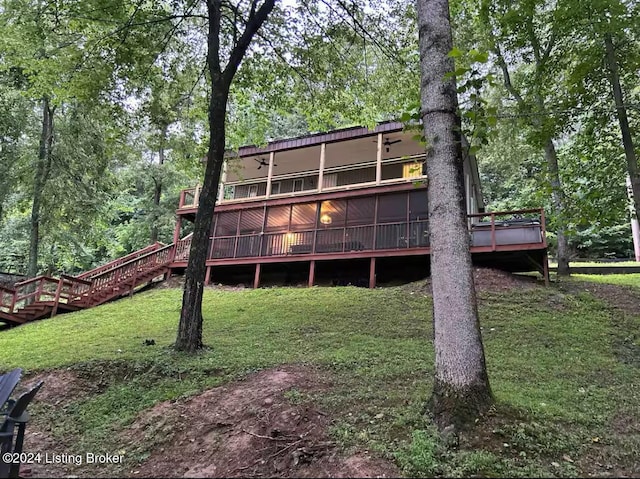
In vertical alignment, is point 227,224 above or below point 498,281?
above

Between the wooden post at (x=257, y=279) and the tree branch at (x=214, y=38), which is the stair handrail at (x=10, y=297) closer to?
the wooden post at (x=257, y=279)

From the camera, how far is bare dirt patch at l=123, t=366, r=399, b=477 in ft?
11.0

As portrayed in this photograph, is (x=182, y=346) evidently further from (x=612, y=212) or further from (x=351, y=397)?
(x=612, y=212)

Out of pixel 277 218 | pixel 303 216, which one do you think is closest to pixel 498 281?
pixel 303 216

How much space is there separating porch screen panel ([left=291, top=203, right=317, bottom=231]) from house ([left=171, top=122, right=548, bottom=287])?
0.04 m

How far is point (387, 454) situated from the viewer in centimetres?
334

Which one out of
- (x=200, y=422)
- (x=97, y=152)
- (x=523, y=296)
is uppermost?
(x=97, y=152)

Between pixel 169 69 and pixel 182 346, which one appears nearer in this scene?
pixel 182 346

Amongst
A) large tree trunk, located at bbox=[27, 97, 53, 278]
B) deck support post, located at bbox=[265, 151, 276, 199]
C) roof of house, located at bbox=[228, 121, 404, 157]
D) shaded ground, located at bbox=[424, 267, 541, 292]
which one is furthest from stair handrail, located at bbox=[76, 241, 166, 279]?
shaded ground, located at bbox=[424, 267, 541, 292]

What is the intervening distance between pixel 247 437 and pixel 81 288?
13426mm

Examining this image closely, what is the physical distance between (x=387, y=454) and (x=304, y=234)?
1326 cm

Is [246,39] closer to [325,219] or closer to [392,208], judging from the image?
[392,208]

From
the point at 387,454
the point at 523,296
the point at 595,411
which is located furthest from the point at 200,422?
the point at 523,296

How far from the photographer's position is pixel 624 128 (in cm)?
865
